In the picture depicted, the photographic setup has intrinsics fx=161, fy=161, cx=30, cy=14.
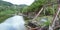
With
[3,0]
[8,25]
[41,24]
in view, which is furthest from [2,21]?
[41,24]

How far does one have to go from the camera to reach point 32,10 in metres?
1.44

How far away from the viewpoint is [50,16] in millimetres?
1394

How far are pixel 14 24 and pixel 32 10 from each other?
20cm

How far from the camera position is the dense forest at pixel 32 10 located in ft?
4.57

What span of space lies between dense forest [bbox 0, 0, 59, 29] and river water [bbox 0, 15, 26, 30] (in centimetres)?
4

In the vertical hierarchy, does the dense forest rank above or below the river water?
above

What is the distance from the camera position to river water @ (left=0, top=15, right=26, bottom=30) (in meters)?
1.40

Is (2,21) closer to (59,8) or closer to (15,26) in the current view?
(15,26)

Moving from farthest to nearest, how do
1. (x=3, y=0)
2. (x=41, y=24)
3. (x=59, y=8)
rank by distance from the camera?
(x=3, y=0) → (x=41, y=24) → (x=59, y=8)

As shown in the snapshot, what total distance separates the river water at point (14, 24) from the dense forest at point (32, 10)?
4 centimetres

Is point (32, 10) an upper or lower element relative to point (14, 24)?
upper

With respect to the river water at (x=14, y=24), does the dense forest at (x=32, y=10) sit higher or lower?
higher

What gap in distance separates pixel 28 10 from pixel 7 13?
0.62ft

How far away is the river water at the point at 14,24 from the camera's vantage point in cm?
140
